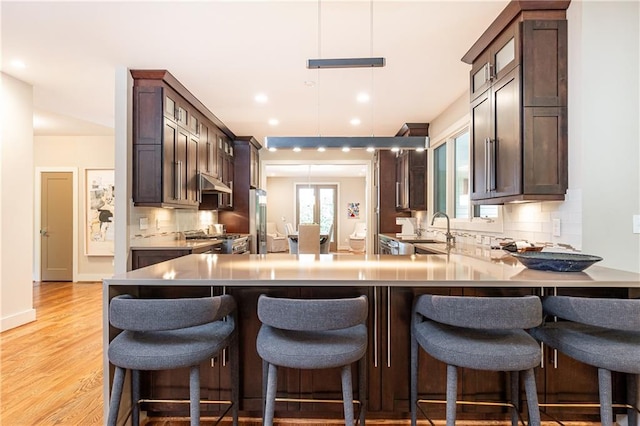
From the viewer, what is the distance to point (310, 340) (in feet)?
5.24

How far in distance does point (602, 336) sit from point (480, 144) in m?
1.84

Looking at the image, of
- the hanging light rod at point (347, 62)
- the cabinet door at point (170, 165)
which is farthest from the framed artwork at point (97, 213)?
the hanging light rod at point (347, 62)

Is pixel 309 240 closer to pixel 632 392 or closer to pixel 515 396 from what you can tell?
pixel 515 396

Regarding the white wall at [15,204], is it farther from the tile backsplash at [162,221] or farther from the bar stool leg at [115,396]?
the bar stool leg at [115,396]

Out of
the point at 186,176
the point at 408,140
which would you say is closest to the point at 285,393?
the point at 408,140

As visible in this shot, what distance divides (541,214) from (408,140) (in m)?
1.17

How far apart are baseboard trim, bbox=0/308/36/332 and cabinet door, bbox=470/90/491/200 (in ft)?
16.1

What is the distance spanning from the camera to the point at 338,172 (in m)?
11.4

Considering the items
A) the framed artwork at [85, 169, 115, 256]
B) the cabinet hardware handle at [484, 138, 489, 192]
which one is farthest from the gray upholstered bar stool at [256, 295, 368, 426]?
the framed artwork at [85, 169, 115, 256]

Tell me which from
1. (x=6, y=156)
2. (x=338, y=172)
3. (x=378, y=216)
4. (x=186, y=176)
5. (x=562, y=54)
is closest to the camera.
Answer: (x=562, y=54)

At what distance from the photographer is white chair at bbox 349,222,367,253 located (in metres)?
11.1

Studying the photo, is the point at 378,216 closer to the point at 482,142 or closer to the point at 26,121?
the point at 482,142

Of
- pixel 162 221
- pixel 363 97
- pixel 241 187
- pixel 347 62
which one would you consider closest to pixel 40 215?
pixel 241 187

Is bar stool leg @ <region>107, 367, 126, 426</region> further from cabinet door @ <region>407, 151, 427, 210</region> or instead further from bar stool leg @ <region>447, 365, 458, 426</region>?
cabinet door @ <region>407, 151, 427, 210</region>
